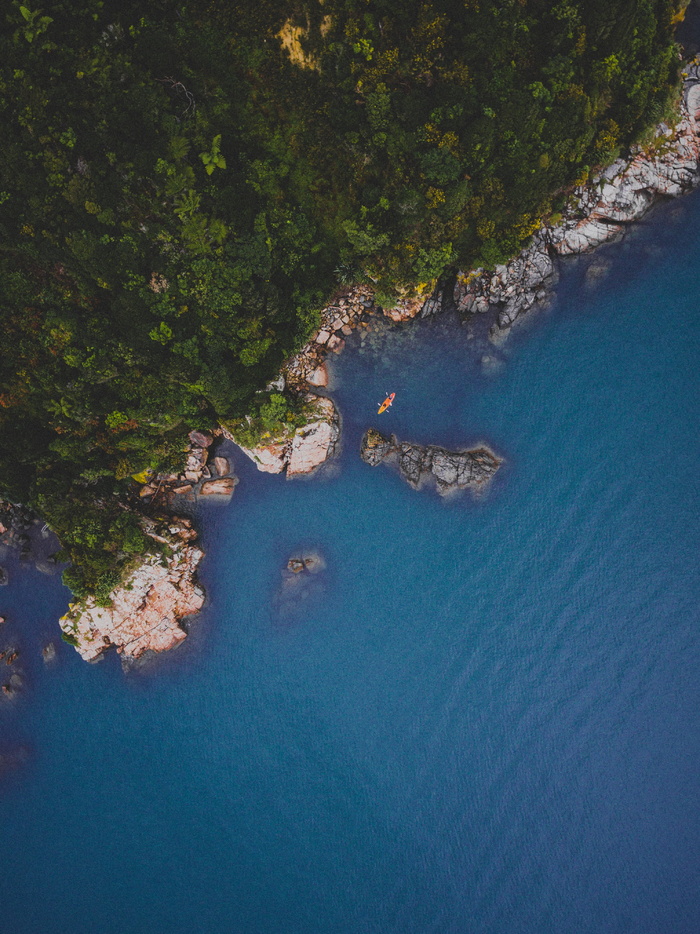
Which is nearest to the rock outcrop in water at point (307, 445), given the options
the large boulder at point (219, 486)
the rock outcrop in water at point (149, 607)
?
Result: the large boulder at point (219, 486)

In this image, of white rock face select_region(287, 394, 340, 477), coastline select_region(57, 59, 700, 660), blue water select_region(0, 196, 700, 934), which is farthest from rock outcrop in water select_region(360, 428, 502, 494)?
coastline select_region(57, 59, 700, 660)

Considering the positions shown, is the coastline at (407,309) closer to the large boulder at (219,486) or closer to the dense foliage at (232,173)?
the large boulder at (219,486)

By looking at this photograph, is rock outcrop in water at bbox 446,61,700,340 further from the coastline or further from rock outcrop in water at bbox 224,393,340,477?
rock outcrop in water at bbox 224,393,340,477

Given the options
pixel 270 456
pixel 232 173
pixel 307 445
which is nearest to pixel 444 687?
pixel 307 445

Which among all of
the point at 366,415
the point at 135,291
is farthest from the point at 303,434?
the point at 135,291

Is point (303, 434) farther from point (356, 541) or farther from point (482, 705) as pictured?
point (482, 705)
